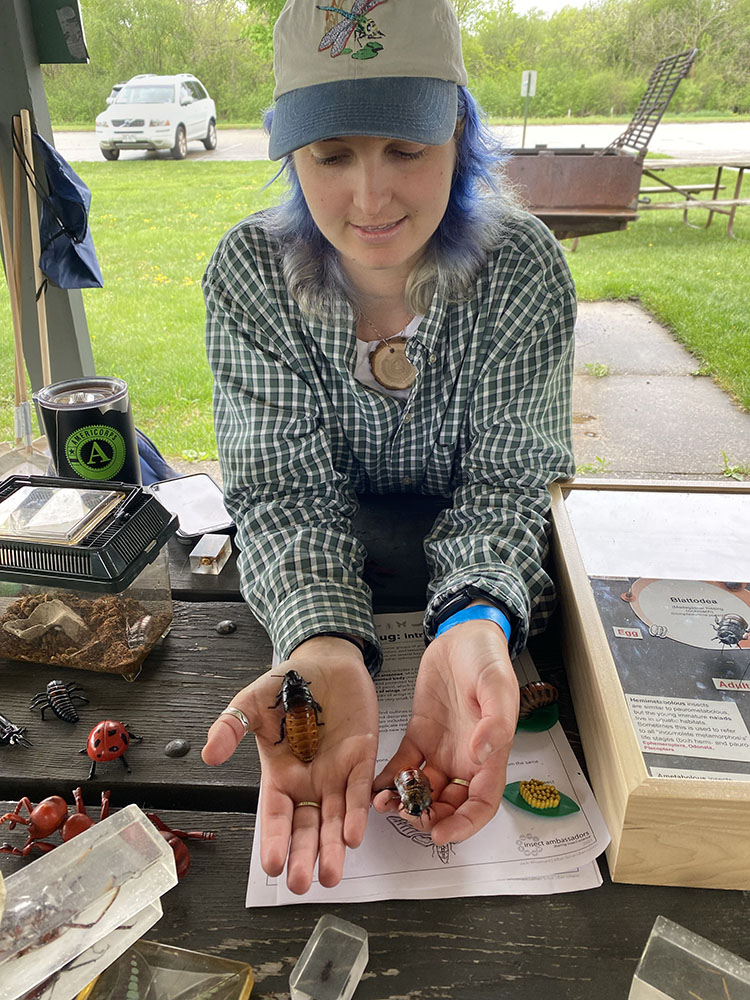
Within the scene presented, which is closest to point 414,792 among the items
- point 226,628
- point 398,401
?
point 226,628

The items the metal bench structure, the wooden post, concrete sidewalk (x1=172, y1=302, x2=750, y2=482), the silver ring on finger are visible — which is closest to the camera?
the silver ring on finger

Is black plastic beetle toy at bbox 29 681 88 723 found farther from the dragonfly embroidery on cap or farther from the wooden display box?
the dragonfly embroidery on cap

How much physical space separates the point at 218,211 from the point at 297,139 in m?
4.30

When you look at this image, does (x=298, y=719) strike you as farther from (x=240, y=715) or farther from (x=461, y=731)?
(x=461, y=731)

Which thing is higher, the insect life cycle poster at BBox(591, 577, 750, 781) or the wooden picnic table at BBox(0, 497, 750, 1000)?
the insect life cycle poster at BBox(591, 577, 750, 781)

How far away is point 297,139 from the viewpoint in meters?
0.99

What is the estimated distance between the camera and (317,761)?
0.87 m

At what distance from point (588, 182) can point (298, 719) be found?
4653 millimetres

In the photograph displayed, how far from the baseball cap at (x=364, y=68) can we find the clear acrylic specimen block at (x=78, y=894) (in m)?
0.85

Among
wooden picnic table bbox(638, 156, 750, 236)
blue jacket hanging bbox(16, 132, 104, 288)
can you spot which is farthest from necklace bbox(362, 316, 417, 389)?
wooden picnic table bbox(638, 156, 750, 236)

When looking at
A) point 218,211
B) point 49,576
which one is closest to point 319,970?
point 49,576

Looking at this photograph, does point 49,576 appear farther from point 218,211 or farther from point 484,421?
point 218,211

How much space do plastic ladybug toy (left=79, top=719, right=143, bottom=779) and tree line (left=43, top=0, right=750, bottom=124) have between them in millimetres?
1953

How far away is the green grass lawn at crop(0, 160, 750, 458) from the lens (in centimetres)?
381
